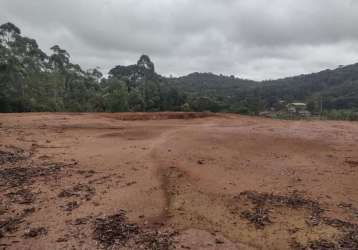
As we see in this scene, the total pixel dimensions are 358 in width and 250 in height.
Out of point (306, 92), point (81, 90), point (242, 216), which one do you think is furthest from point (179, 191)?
point (306, 92)

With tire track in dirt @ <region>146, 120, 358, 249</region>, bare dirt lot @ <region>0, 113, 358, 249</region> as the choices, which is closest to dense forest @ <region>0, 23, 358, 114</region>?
bare dirt lot @ <region>0, 113, 358, 249</region>

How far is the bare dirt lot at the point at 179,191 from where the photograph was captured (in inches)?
170

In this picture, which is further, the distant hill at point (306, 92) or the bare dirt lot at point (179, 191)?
the distant hill at point (306, 92)

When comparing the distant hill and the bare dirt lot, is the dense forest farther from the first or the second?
the bare dirt lot

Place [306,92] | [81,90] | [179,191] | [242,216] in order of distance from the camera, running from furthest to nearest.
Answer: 1. [306,92]
2. [81,90]
3. [179,191]
4. [242,216]

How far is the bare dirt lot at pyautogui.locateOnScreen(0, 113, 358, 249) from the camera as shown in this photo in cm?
431

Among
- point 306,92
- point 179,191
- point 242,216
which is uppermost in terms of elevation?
point 306,92

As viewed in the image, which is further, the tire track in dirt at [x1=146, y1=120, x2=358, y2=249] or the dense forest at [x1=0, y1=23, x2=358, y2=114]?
the dense forest at [x1=0, y1=23, x2=358, y2=114]

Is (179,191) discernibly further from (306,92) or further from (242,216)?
(306,92)

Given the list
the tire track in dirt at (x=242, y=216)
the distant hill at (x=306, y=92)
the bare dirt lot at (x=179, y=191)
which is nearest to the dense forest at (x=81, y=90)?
the distant hill at (x=306, y=92)

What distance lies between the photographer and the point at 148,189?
5.72 metres

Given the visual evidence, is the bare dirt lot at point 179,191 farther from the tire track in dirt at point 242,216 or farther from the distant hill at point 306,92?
the distant hill at point 306,92

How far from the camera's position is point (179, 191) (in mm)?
5680

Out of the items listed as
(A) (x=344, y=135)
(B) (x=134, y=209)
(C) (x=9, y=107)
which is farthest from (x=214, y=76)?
(B) (x=134, y=209)
